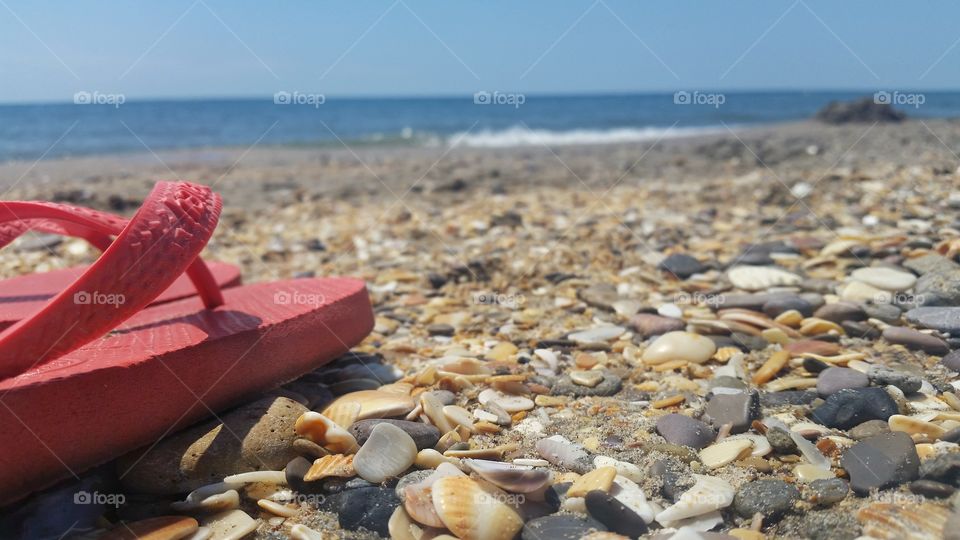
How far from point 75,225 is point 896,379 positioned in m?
2.34

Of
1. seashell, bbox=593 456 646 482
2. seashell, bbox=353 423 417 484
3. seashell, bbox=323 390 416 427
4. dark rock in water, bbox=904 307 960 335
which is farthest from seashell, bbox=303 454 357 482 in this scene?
dark rock in water, bbox=904 307 960 335

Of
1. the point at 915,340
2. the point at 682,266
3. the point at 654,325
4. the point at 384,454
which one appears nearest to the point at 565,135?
the point at 682,266

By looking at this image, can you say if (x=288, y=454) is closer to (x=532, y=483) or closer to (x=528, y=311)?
(x=532, y=483)

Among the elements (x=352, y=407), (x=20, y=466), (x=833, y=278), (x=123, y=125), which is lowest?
(x=20, y=466)

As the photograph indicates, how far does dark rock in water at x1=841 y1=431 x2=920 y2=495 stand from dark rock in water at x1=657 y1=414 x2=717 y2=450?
30 cm

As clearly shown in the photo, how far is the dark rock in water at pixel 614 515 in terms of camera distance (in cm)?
132

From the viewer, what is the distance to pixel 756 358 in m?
2.18

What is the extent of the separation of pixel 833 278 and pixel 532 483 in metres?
→ 2.03

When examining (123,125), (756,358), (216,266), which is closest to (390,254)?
(216,266)

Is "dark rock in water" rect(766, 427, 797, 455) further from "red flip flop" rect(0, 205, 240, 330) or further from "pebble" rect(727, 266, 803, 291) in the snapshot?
"red flip flop" rect(0, 205, 240, 330)

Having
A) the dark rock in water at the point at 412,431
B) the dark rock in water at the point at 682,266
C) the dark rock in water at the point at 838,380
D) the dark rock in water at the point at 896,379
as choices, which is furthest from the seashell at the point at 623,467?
the dark rock in water at the point at 682,266

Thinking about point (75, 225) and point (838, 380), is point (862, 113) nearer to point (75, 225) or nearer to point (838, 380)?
point (838, 380)

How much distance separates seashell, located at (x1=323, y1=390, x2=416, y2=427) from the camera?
1.73 metres

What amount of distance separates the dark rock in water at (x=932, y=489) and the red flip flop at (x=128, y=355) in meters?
1.46
